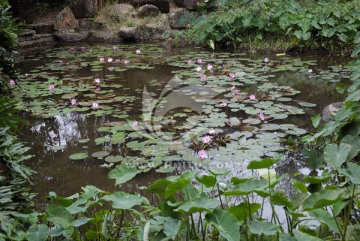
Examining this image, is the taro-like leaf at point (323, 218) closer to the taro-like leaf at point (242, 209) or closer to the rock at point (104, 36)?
the taro-like leaf at point (242, 209)

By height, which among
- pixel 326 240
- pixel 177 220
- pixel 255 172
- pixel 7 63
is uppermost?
pixel 7 63

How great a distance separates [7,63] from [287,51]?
16.6 feet

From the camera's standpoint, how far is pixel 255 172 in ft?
8.46

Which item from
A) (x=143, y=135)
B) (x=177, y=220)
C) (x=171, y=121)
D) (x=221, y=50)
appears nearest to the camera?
(x=177, y=220)

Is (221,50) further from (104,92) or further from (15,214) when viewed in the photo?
(15,214)

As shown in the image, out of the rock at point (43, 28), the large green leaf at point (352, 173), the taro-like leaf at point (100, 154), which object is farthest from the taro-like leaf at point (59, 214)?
the rock at point (43, 28)

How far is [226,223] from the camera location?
115 centimetres

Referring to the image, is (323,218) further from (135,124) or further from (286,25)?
(286,25)

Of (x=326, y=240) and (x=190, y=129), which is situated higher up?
(x=326, y=240)

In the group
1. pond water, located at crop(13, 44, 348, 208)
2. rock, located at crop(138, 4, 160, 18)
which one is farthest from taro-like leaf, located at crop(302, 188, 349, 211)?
rock, located at crop(138, 4, 160, 18)

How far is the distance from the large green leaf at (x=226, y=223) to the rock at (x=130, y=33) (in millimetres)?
7505

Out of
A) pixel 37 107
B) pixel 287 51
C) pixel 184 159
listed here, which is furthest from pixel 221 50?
pixel 184 159

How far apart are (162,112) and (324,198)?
259 centimetres

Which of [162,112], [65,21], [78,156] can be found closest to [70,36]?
[65,21]
